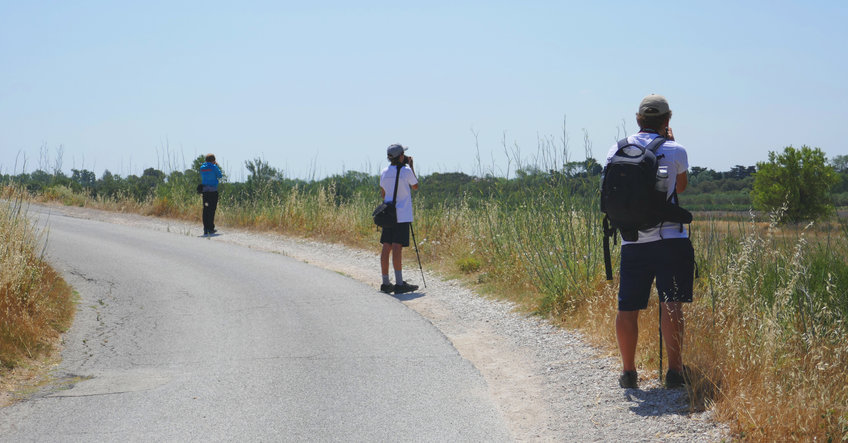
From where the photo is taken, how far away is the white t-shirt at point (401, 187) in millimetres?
10781

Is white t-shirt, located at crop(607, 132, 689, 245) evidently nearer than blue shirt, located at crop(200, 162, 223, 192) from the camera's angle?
Yes

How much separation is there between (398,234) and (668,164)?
613 cm

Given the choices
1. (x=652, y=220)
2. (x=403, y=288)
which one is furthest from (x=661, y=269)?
(x=403, y=288)

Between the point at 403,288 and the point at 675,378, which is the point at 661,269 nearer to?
the point at 675,378

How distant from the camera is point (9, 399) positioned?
582 centimetres

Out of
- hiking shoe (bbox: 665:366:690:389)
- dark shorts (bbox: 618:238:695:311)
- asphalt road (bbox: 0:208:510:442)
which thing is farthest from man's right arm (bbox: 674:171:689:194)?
asphalt road (bbox: 0:208:510:442)

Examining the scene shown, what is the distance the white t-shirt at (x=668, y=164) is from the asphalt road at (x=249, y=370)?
1.77 m

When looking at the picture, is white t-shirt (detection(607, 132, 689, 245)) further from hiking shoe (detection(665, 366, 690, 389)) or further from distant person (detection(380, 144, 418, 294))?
distant person (detection(380, 144, 418, 294))

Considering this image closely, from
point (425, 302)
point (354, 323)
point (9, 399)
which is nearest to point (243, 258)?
point (425, 302)

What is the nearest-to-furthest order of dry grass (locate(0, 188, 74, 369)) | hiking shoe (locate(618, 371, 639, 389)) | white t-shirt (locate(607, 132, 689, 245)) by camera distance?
white t-shirt (locate(607, 132, 689, 245)) → hiking shoe (locate(618, 371, 639, 389)) → dry grass (locate(0, 188, 74, 369))

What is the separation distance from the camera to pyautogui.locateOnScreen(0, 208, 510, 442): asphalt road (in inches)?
201

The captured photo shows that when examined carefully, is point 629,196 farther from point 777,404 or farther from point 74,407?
point 74,407

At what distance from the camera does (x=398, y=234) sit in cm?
1090

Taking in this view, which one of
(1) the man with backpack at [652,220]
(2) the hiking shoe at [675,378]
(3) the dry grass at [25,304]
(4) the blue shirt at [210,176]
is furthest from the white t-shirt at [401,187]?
(4) the blue shirt at [210,176]
